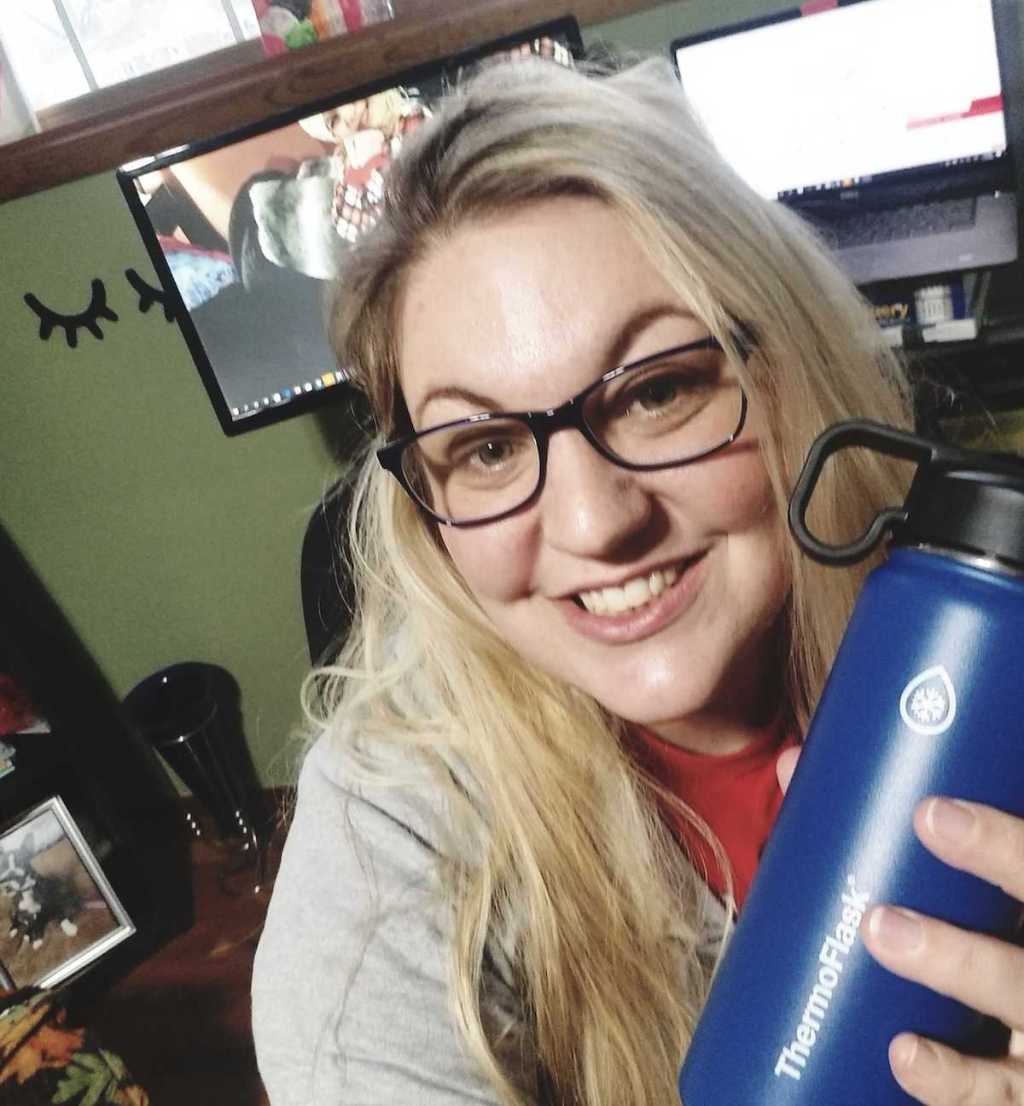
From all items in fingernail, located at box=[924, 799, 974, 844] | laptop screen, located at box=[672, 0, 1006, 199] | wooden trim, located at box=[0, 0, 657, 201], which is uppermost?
wooden trim, located at box=[0, 0, 657, 201]

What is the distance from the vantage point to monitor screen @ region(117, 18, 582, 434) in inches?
52.6

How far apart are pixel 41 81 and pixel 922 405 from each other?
166 centimetres

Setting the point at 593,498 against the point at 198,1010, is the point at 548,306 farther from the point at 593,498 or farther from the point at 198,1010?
the point at 198,1010

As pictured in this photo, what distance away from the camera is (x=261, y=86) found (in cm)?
152

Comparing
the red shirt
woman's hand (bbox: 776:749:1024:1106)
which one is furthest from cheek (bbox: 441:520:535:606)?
woman's hand (bbox: 776:749:1024:1106)

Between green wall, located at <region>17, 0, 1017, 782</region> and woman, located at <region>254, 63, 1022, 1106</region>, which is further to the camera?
green wall, located at <region>17, 0, 1017, 782</region>

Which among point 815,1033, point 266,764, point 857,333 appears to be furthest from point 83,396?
point 815,1033

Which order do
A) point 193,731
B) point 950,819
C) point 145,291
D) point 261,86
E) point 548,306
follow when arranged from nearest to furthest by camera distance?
point 950,819 → point 548,306 → point 261,86 → point 145,291 → point 193,731

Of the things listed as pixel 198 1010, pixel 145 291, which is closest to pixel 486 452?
pixel 145 291

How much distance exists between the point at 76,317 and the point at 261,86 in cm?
54

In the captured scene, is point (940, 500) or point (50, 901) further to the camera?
point (50, 901)

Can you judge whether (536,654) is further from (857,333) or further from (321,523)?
(321,523)

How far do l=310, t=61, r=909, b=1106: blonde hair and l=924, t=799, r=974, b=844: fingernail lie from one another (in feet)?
1.06

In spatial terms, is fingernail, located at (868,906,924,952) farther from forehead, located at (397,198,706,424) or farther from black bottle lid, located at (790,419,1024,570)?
forehead, located at (397,198,706,424)
